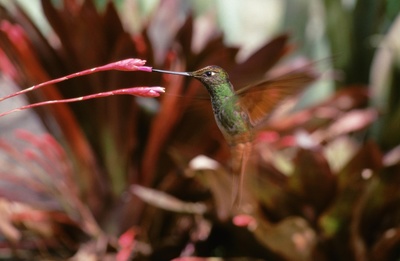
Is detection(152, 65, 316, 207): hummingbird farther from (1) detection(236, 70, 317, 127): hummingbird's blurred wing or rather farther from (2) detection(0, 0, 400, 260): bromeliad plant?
(2) detection(0, 0, 400, 260): bromeliad plant

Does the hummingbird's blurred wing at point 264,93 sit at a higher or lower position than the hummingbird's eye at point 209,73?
higher

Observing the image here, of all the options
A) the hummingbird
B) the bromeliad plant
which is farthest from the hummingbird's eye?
the bromeliad plant

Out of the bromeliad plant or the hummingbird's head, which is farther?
the bromeliad plant

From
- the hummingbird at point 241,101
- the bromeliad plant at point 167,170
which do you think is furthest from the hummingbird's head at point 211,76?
the bromeliad plant at point 167,170

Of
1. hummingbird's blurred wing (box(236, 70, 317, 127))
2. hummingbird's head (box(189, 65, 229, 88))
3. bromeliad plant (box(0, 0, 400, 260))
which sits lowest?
hummingbird's head (box(189, 65, 229, 88))

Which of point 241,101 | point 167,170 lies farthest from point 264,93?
point 167,170

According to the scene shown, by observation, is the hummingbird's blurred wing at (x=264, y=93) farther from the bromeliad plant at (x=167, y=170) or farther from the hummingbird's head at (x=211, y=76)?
the bromeliad plant at (x=167, y=170)

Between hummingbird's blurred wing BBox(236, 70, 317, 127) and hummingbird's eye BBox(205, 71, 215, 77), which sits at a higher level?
hummingbird's blurred wing BBox(236, 70, 317, 127)
